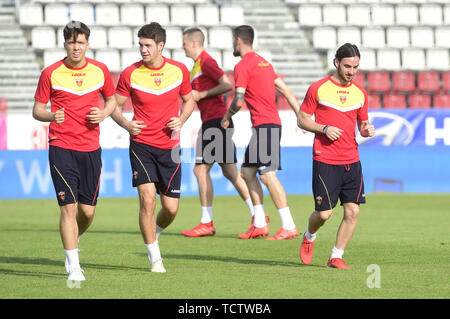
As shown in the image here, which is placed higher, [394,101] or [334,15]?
[334,15]

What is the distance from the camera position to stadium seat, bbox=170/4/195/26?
87.1 feet

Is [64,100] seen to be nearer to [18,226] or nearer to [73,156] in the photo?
[73,156]

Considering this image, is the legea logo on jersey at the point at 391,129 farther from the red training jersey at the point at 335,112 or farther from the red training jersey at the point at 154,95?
the red training jersey at the point at 154,95

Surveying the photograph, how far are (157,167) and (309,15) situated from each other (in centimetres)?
2099

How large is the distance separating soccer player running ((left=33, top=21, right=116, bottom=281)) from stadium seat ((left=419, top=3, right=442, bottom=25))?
2297 centimetres

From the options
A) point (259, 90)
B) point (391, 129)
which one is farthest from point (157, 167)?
point (391, 129)

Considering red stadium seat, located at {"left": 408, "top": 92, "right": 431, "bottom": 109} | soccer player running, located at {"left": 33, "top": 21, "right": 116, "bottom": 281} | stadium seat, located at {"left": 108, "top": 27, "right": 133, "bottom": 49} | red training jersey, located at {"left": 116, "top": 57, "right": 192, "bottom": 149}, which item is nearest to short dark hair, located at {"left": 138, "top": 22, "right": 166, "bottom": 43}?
red training jersey, located at {"left": 116, "top": 57, "right": 192, "bottom": 149}

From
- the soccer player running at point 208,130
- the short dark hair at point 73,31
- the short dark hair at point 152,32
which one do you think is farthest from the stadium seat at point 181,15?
the short dark hair at point 73,31

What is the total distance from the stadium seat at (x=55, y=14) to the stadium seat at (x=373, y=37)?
9550mm

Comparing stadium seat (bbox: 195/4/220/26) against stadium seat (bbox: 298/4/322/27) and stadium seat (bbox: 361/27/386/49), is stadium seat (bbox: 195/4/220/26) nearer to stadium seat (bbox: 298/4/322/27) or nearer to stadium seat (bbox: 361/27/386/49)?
stadium seat (bbox: 298/4/322/27)

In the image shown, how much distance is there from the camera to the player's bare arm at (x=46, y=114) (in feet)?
23.3

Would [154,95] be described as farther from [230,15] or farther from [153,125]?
[230,15]

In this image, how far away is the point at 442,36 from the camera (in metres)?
28.2
